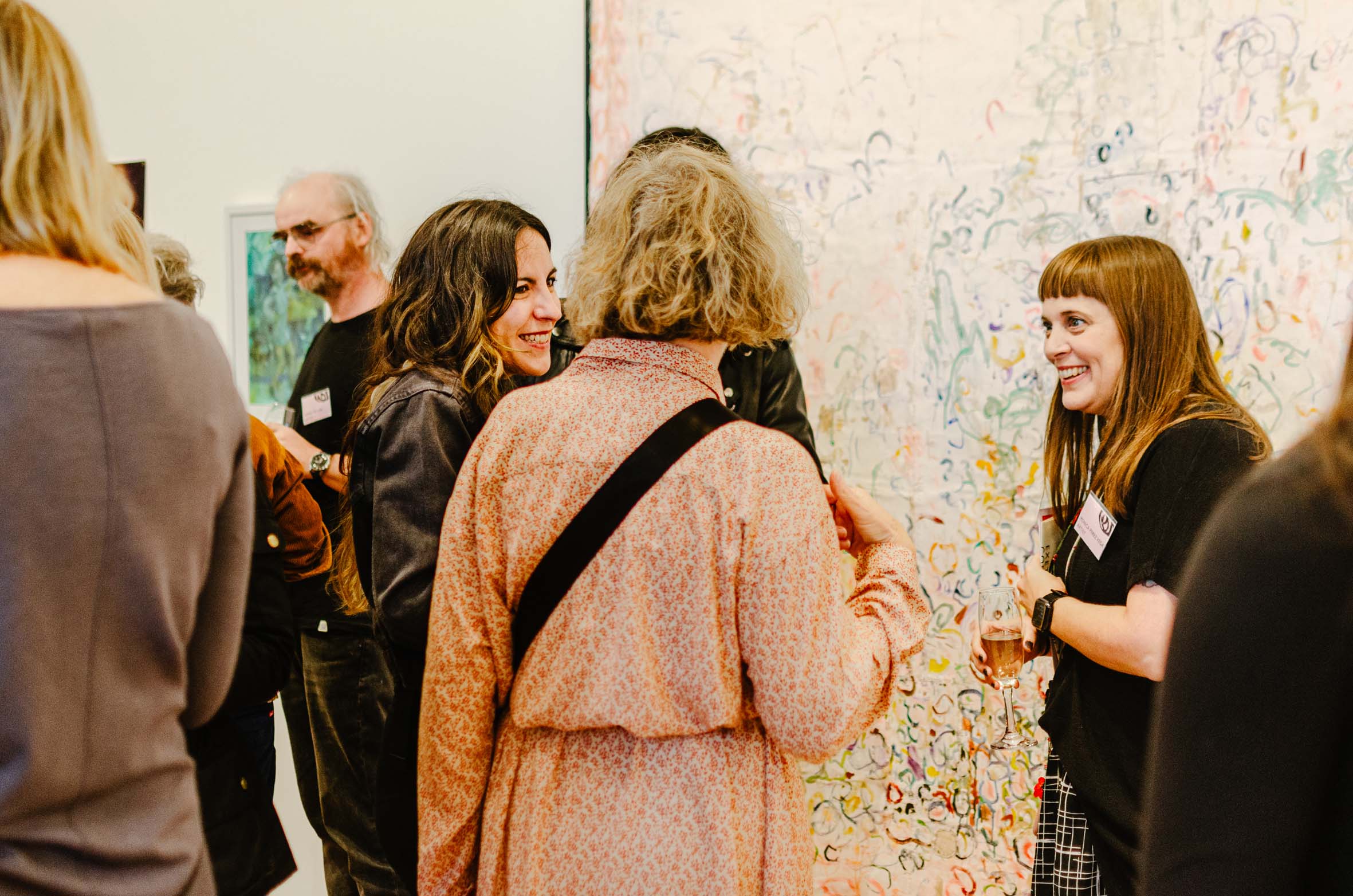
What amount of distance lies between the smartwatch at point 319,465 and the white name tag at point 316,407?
18cm

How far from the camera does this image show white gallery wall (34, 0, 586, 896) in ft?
9.53

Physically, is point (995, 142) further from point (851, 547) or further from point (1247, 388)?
point (851, 547)

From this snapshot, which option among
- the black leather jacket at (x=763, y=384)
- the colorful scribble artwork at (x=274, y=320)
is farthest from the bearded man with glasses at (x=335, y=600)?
the black leather jacket at (x=763, y=384)

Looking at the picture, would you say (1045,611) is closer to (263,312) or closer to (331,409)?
(331,409)

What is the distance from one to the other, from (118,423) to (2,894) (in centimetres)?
42

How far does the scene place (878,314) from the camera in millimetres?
2666

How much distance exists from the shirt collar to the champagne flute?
72 cm

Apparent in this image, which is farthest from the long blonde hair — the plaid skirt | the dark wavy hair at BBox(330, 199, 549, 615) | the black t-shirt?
the plaid skirt

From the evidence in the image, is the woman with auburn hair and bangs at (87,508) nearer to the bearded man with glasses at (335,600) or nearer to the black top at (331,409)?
the bearded man with glasses at (335,600)

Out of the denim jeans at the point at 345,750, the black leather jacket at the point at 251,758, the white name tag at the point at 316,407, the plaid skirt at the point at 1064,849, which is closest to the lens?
the black leather jacket at the point at 251,758

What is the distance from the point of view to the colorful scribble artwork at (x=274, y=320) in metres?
3.25

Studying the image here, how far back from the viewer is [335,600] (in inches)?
92.9

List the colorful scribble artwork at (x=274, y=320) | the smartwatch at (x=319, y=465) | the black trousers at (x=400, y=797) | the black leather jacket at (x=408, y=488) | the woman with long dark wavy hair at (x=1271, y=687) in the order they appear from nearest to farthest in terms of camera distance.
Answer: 1. the woman with long dark wavy hair at (x=1271, y=687)
2. the black trousers at (x=400, y=797)
3. the black leather jacket at (x=408, y=488)
4. the smartwatch at (x=319, y=465)
5. the colorful scribble artwork at (x=274, y=320)

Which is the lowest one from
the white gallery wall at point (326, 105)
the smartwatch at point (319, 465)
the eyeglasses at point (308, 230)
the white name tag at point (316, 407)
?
the smartwatch at point (319, 465)
